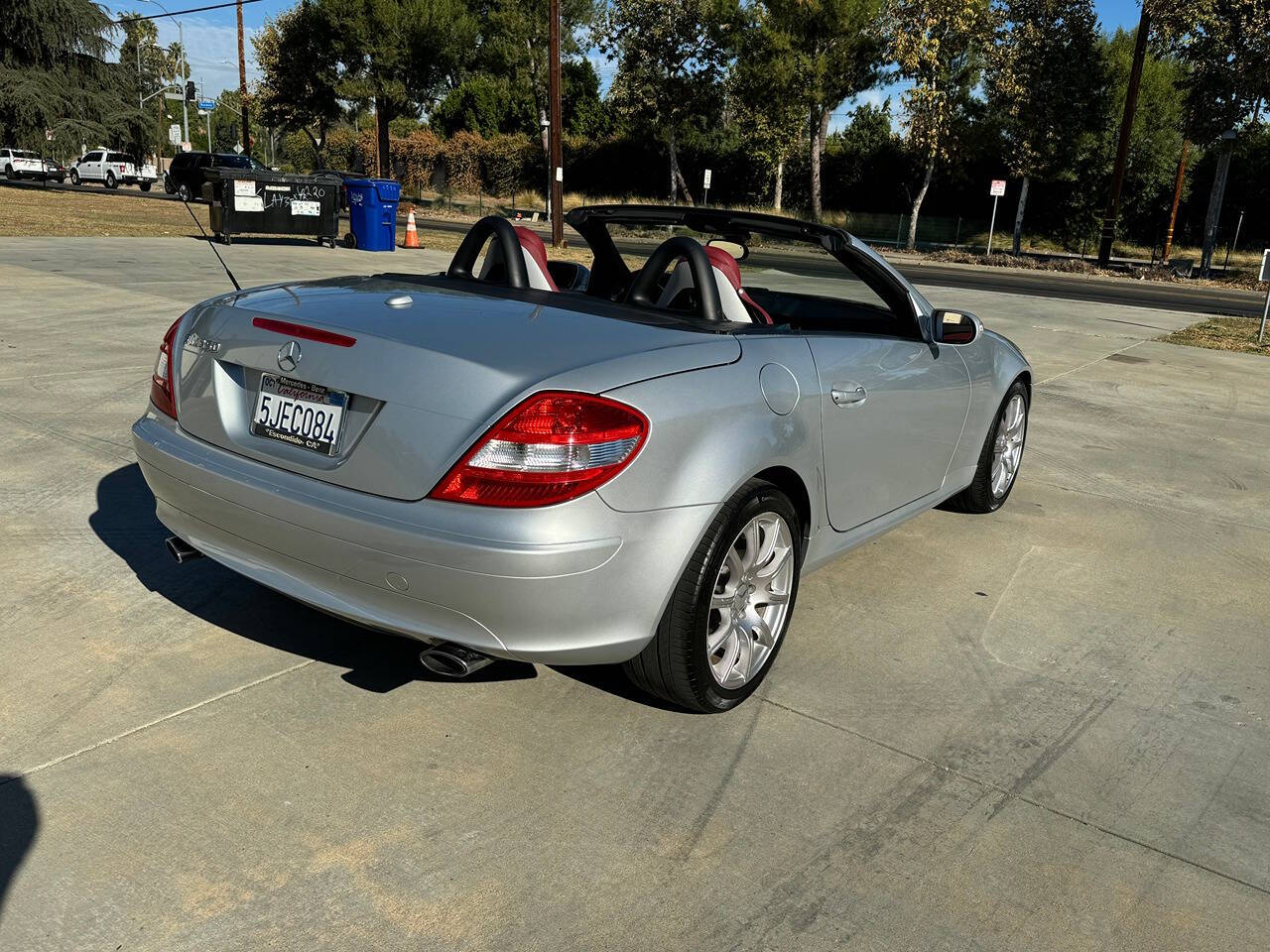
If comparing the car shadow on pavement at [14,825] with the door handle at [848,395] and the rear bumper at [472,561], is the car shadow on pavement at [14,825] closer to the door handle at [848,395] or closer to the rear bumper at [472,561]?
the rear bumper at [472,561]

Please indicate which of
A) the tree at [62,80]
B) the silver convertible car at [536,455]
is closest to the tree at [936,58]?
the tree at [62,80]

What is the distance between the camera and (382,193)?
2048 centimetres

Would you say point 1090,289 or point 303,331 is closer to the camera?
point 303,331

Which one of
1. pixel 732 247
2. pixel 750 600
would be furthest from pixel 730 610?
pixel 732 247

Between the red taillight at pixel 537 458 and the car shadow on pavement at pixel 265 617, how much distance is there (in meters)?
0.62

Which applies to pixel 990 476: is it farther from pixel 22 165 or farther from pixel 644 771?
pixel 22 165

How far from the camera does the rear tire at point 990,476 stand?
5.18 m

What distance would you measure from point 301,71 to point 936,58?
101 feet

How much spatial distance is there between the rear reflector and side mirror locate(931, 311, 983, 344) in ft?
7.88

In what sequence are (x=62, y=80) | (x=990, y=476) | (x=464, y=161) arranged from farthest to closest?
(x=464, y=161) < (x=62, y=80) < (x=990, y=476)

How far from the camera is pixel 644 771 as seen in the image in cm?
297

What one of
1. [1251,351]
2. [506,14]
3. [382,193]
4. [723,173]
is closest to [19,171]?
[506,14]

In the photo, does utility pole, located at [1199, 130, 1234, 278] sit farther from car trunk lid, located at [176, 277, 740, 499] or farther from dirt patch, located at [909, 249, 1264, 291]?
car trunk lid, located at [176, 277, 740, 499]

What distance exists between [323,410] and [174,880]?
1.21 m
